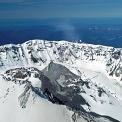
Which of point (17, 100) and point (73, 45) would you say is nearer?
point (17, 100)

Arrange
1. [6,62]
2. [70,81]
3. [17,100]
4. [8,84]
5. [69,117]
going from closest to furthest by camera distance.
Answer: [69,117] → [17,100] → [8,84] → [70,81] → [6,62]

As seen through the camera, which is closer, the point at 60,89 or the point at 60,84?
the point at 60,89

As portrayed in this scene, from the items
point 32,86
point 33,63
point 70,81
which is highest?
point 32,86

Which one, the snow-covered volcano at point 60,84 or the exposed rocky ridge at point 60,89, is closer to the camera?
the snow-covered volcano at point 60,84

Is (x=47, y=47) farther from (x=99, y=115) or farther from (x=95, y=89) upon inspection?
(x=99, y=115)

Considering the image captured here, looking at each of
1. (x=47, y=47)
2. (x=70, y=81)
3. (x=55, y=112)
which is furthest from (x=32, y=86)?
(x=47, y=47)

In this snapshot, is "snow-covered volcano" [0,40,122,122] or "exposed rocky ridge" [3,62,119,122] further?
"exposed rocky ridge" [3,62,119,122]

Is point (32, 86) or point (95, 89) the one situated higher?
point (32, 86)

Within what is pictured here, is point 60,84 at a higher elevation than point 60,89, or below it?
below
